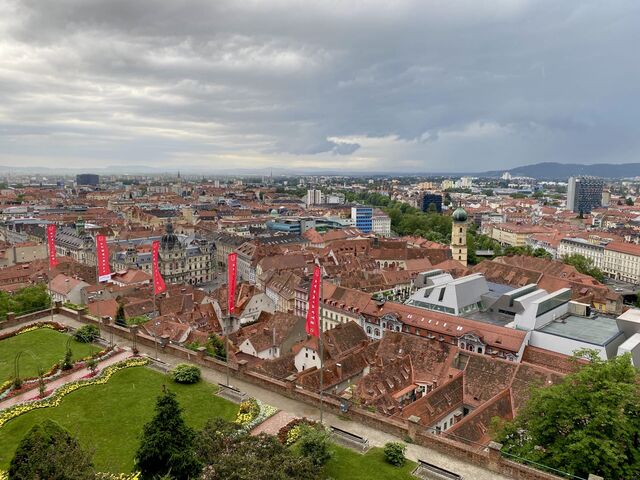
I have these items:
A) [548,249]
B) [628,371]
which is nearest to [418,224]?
[548,249]

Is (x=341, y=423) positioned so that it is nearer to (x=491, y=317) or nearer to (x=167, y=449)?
(x=167, y=449)

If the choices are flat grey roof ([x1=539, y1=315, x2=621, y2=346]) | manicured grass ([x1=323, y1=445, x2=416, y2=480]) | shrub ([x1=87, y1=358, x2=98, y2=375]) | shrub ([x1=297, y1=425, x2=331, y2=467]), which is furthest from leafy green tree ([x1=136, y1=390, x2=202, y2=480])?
flat grey roof ([x1=539, y1=315, x2=621, y2=346])

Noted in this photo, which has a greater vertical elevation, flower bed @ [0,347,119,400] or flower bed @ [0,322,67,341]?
flower bed @ [0,322,67,341]

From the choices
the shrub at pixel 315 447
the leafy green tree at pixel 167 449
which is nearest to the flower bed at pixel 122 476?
the leafy green tree at pixel 167 449

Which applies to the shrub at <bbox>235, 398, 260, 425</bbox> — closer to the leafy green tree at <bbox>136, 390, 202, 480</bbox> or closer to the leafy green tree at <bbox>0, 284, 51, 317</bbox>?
the leafy green tree at <bbox>136, 390, 202, 480</bbox>

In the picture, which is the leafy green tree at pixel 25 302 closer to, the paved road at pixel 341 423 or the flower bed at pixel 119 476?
the paved road at pixel 341 423

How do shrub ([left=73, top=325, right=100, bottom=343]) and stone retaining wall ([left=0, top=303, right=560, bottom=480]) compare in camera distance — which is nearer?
stone retaining wall ([left=0, top=303, right=560, bottom=480])

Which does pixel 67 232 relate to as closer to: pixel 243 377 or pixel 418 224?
pixel 243 377
